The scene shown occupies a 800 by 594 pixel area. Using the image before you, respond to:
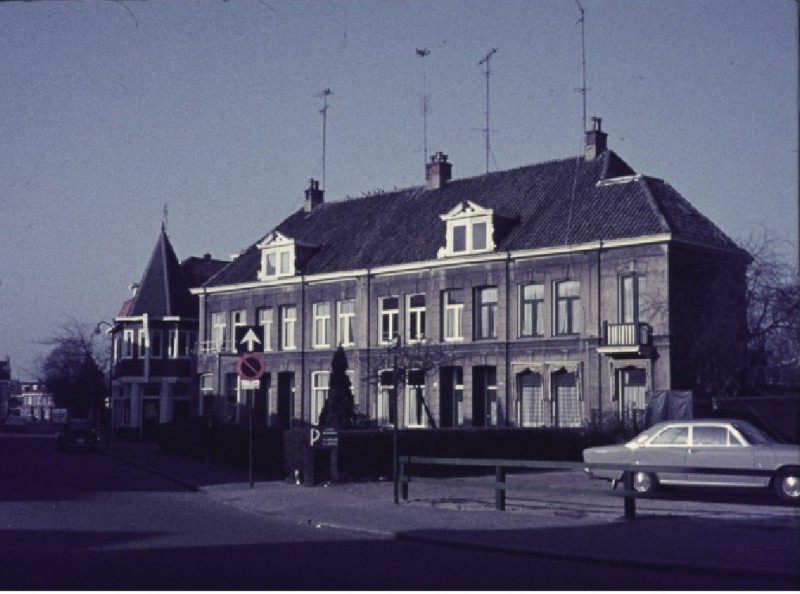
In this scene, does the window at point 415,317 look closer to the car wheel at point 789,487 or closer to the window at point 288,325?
the window at point 288,325

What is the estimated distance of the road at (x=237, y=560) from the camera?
11.2m

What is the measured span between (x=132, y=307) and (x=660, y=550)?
5593cm

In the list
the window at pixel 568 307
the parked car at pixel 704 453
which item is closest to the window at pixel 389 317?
the window at pixel 568 307

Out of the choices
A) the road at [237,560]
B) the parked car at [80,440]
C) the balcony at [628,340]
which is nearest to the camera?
the road at [237,560]

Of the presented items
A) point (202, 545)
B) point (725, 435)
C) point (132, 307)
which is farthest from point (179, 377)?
point (202, 545)

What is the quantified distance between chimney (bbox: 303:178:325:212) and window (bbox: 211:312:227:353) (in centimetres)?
744

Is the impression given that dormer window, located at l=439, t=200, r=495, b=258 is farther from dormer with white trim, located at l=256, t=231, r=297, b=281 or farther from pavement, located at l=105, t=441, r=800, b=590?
pavement, located at l=105, t=441, r=800, b=590

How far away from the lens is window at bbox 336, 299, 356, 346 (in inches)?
1879

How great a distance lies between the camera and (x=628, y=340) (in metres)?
36.6

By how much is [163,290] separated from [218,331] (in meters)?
11.8

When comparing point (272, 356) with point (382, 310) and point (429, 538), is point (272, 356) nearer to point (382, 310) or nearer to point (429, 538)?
point (382, 310)

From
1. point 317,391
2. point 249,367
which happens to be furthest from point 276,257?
point 249,367

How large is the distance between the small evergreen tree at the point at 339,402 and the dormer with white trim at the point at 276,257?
47.3 ft

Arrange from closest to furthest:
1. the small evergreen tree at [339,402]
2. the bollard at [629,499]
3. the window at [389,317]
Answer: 1. the bollard at [629,499]
2. the small evergreen tree at [339,402]
3. the window at [389,317]
